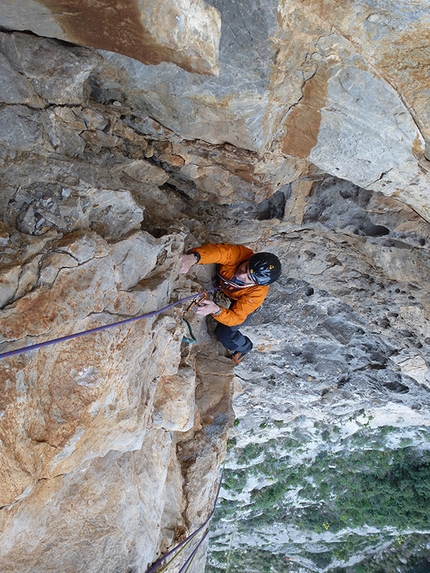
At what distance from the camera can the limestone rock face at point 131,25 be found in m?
2.63

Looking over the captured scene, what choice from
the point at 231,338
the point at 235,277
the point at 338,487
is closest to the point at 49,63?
the point at 235,277

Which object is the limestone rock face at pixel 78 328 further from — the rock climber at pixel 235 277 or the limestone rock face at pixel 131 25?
the rock climber at pixel 235 277

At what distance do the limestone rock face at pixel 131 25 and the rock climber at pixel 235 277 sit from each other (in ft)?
6.62

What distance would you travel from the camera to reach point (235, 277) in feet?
16.1

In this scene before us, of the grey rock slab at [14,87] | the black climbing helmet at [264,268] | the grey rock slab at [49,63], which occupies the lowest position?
the black climbing helmet at [264,268]

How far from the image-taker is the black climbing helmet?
452 cm

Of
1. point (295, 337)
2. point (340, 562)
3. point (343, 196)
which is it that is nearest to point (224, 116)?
point (343, 196)

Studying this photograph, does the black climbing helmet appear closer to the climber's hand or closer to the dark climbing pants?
the climber's hand

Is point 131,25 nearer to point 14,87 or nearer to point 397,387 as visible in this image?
point 14,87

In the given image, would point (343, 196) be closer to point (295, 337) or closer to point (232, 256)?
point (232, 256)

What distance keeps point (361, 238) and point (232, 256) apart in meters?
1.65

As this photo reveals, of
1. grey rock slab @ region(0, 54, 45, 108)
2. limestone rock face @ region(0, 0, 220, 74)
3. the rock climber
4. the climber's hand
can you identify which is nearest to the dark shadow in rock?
the rock climber

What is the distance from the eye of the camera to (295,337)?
7293 millimetres

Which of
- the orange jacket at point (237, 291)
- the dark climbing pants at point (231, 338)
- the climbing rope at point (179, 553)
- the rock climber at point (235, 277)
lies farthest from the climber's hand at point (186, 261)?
the climbing rope at point (179, 553)
